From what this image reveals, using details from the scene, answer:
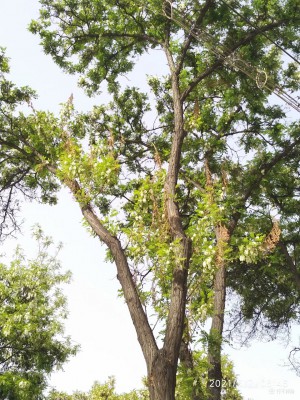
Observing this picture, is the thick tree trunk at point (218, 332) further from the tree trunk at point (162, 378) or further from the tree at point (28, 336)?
the tree at point (28, 336)

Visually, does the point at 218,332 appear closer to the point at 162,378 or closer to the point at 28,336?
the point at 162,378

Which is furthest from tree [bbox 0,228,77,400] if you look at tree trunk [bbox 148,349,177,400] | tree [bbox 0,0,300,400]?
tree trunk [bbox 148,349,177,400]

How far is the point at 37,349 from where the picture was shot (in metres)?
14.8

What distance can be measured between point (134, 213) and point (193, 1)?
6098 millimetres

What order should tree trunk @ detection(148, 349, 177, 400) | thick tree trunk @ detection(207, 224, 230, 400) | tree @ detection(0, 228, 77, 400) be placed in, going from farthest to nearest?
tree @ detection(0, 228, 77, 400) < thick tree trunk @ detection(207, 224, 230, 400) < tree trunk @ detection(148, 349, 177, 400)

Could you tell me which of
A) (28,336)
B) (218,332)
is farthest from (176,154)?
(28,336)

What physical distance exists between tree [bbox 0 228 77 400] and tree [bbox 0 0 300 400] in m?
5.41

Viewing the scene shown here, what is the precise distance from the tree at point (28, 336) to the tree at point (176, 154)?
541cm

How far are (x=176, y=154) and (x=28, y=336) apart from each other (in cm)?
1040

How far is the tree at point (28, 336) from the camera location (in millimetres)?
13906

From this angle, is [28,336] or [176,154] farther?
[28,336]

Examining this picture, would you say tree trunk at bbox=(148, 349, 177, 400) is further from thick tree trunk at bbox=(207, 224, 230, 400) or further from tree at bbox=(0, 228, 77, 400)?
tree at bbox=(0, 228, 77, 400)

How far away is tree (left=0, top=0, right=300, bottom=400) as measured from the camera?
591 centimetres

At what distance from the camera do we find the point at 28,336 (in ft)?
48.6
